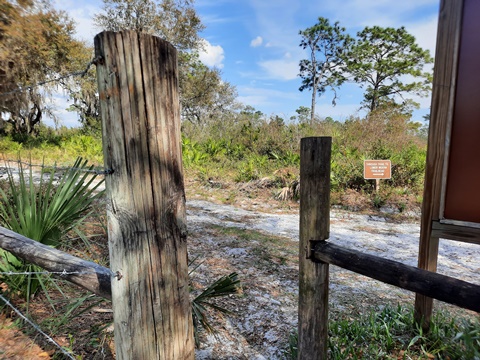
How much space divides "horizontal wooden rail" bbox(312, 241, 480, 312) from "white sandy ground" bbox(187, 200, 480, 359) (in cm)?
114

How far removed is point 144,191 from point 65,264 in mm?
832

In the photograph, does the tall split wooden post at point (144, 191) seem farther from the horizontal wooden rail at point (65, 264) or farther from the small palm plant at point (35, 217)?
the small palm plant at point (35, 217)

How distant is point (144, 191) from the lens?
1.05 m

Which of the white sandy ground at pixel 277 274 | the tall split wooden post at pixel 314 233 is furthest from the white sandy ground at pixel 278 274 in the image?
the tall split wooden post at pixel 314 233

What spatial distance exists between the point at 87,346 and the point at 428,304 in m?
2.39

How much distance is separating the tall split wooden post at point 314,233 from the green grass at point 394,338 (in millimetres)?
502

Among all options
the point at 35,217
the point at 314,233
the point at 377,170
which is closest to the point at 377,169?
the point at 377,170

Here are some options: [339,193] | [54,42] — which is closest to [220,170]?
A: [339,193]

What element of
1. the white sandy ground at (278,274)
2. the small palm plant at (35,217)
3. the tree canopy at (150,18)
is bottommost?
the white sandy ground at (278,274)

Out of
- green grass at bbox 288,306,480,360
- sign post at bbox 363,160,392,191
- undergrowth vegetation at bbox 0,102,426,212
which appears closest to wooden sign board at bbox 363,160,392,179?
sign post at bbox 363,160,392,191

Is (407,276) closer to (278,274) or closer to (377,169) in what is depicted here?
(278,274)

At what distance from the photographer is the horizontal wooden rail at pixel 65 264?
4.41 feet

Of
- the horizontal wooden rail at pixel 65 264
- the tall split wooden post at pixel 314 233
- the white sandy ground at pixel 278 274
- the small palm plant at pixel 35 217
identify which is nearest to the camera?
the horizontal wooden rail at pixel 65 264

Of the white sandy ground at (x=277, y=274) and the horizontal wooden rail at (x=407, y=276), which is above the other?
the horizontal wooden rail at (x=407, y=276)
